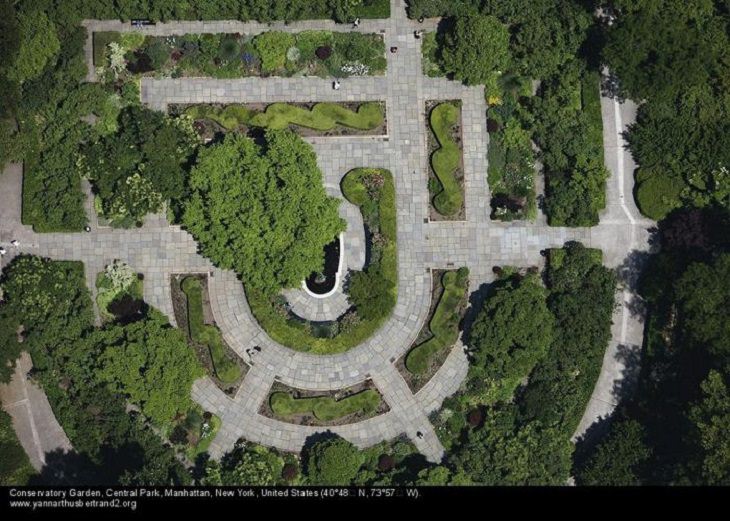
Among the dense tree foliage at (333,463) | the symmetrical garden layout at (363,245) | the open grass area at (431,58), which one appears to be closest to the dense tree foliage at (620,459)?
the symmetrical garden layout at (363,245)

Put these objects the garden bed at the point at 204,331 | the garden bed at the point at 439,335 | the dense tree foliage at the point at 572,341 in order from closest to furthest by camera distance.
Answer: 1. the dense tree foliage at the point at 572,341
2. the garden bed at the point at 204,331
3. the garden bed at the point at 439,335

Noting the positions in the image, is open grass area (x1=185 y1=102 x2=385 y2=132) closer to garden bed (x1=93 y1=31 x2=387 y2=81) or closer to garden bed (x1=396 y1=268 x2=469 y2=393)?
garden bed (x1=93 y1=31 x2=387 y2=81)

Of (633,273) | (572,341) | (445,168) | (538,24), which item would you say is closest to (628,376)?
(572,341)

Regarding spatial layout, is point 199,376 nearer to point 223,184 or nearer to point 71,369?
point 71,369

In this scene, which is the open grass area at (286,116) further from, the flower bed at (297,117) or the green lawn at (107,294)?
the green lawn at (107,294)

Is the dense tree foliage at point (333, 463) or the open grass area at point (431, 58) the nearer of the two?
the dense tree foliage at point (333, 463)

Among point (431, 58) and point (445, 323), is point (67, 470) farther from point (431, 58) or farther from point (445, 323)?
point (431, 58)
